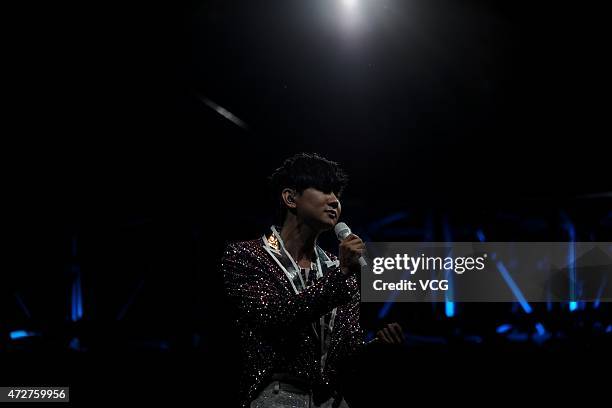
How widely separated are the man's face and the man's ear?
32 mm

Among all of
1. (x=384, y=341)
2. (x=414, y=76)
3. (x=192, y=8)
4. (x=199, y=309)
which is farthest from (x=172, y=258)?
(x=384, y=341)

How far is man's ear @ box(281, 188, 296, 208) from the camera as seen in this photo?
6.01ft

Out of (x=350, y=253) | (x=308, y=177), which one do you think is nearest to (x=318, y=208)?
(x=308, y=177)

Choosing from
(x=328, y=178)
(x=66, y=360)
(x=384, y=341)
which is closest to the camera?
(x=384, y=341)

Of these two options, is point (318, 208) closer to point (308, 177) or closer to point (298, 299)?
point (308, 177)

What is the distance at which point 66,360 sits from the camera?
12.1 feet

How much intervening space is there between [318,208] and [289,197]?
0.41ft

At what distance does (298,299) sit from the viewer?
1.48 meters

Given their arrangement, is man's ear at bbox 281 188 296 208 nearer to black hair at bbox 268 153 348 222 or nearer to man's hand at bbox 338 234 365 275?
black hair at bbox 268 153 348 222

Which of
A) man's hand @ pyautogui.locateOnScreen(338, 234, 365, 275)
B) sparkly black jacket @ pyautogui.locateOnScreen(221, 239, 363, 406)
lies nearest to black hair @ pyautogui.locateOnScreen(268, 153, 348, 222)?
sparkly black jacket @ pyautogui.locateOnScreen(221, 239, 363, 406)

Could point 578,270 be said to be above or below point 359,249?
above

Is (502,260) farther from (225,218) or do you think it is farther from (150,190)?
(150,190)

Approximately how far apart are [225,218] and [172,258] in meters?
0.42

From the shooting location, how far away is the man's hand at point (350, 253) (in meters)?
1.44
